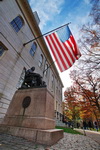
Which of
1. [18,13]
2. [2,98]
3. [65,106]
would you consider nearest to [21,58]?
[2,98]

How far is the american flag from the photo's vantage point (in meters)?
6.93

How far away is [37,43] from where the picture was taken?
1233 centimetres

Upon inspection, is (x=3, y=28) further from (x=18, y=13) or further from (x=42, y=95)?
(x=42, y=95)

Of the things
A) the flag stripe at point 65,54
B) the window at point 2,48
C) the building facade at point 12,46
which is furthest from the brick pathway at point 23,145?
the window at point 2,48

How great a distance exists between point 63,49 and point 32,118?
5910 millimetres

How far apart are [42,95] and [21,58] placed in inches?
229

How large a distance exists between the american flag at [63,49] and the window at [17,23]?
4027mm

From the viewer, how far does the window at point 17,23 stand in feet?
25.9

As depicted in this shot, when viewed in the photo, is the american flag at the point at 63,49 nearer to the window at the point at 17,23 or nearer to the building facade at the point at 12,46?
the building facade at the point at 12,46

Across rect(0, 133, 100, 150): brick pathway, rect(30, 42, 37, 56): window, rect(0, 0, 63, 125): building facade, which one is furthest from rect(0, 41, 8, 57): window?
rect(0, 133, 100, 150): brick pathway

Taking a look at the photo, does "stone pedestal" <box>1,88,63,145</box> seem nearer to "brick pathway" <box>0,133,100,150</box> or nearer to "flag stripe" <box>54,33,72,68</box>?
"brick pathway" <box>0,133,100,150</box>

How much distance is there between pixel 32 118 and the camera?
3307 mm

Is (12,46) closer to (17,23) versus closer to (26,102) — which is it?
(17,23)

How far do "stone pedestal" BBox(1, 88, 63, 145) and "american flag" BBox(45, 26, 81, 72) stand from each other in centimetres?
384
